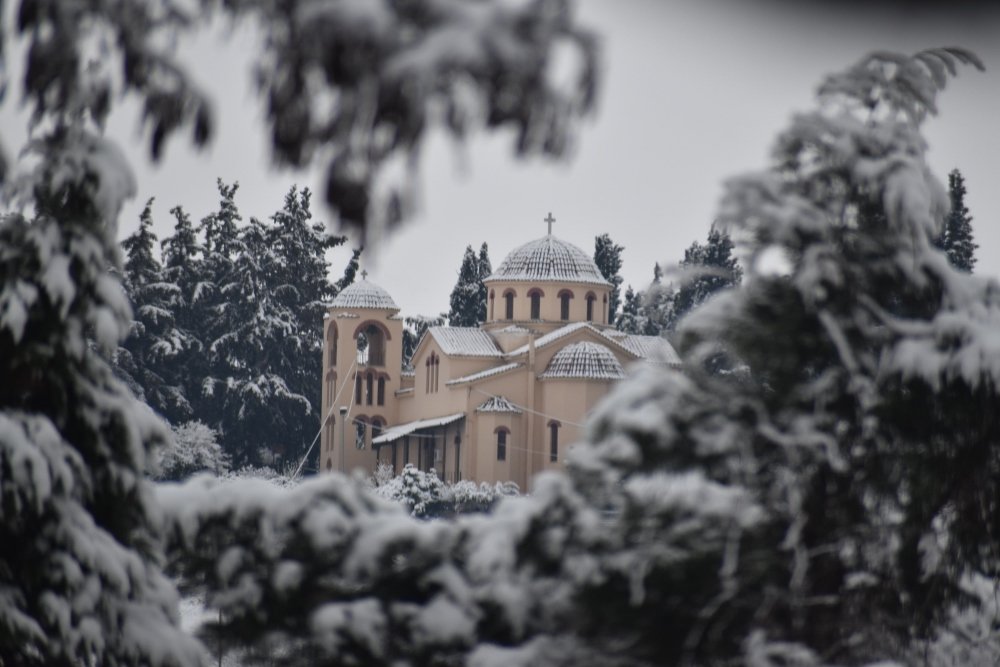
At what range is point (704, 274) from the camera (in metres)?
5.85

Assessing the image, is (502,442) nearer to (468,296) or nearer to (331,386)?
(331,386)

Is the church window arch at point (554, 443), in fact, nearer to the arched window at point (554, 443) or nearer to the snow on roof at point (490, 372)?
the arched window at point (554, 443)

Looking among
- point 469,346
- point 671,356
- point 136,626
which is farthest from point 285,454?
point 136,626

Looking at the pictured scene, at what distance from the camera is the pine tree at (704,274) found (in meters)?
5.85

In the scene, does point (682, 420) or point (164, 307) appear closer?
point (682, 420)

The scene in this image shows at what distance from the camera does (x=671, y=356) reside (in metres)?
35.2

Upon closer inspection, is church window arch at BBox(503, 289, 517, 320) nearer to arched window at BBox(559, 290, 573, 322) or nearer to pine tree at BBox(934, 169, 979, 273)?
arched window at BBox(559, 290, 573, 322)

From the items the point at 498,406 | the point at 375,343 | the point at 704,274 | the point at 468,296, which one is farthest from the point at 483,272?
the point at 704,274

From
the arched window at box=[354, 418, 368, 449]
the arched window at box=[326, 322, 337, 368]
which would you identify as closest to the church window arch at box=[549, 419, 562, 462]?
the arched window at box=[354, 418, 368, 449]

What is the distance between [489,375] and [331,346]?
7.86 meters

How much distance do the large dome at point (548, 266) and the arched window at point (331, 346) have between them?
5.81 metres

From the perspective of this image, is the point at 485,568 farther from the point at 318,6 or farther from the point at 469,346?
the point at 469,346

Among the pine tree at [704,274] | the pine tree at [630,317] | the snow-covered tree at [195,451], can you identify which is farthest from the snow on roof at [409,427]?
the pine tree at [630,317]

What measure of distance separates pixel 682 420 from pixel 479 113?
1.53m
